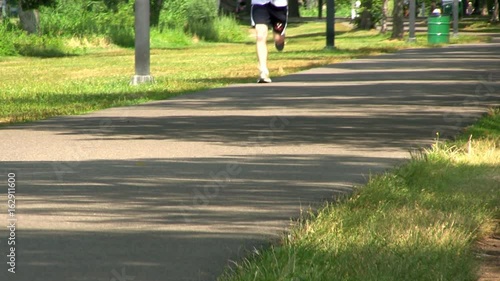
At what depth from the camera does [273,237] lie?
6.93 metres

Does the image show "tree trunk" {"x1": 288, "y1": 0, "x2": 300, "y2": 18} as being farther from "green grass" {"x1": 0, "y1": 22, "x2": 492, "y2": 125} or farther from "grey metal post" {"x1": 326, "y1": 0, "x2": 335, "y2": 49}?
"grey metal post" {"x1": 326, "y1": 0, "x2": 335, "y2": 49}

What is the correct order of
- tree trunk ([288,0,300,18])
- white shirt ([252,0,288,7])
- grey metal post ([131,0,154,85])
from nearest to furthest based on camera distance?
white shirt ([252,0,288,7]) → grey metal post ([131,0,154,85]) → tree trunk ([288,0,300,18])

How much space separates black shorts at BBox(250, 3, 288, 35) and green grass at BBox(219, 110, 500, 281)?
9.54 meters

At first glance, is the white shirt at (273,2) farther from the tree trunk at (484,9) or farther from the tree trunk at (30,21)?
the tree trunk at (484,9)

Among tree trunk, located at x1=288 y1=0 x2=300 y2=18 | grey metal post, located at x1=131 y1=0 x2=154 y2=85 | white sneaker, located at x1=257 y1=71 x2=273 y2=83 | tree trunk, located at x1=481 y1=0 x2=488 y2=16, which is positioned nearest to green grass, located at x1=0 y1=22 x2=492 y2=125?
grey metal post, located at x1=131 y1=0 x2=154 y2=85

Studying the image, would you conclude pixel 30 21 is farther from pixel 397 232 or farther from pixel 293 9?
pixel 293 9

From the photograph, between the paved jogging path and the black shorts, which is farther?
the black shorts

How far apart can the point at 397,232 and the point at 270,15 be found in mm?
12616

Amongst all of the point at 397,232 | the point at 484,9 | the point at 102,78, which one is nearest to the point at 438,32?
the point at 102,78

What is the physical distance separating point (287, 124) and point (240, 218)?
19.6 ft

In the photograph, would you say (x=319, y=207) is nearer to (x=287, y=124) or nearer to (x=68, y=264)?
(x=68, y=264)

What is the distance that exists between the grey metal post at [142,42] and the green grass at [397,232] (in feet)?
36.4

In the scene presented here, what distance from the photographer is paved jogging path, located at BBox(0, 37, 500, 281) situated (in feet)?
21.5

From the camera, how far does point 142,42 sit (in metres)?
20.7
